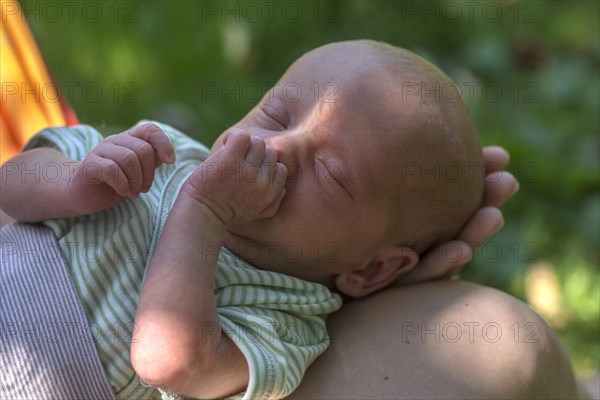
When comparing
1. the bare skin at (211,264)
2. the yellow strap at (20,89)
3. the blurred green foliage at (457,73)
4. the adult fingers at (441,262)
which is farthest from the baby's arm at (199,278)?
the blurred green foliage at (457,73)

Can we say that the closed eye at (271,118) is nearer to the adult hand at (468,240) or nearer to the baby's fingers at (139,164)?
the baby's fingers at (139,164)

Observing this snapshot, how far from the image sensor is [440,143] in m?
1.68

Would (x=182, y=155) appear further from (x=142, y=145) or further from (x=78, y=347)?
(x=78, y=347)

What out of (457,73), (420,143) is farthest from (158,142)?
(457,73)

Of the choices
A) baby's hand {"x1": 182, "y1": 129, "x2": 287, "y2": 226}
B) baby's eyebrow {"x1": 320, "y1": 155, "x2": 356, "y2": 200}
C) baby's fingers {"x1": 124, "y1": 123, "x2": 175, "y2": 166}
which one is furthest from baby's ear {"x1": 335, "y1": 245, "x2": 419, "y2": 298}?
baby's fingers {"x1": 124, "y1": 123, "x2": 175, "y2": 166}

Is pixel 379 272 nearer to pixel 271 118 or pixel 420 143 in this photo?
pixel 420 143

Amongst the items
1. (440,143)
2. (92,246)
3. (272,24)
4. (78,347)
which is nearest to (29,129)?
(92,246)

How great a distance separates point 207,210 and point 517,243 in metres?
1.73

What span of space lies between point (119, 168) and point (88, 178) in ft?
0.24

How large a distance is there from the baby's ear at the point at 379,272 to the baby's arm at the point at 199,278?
277 mm

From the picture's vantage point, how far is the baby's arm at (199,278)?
138 cm

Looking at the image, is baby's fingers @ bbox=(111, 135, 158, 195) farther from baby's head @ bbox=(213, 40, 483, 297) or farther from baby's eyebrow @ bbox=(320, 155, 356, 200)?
baby's eyebrow @ bbox=(320, 155, 356, 200)

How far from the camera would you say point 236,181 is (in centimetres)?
153

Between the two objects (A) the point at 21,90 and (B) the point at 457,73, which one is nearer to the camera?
(A) the point at 21,90
